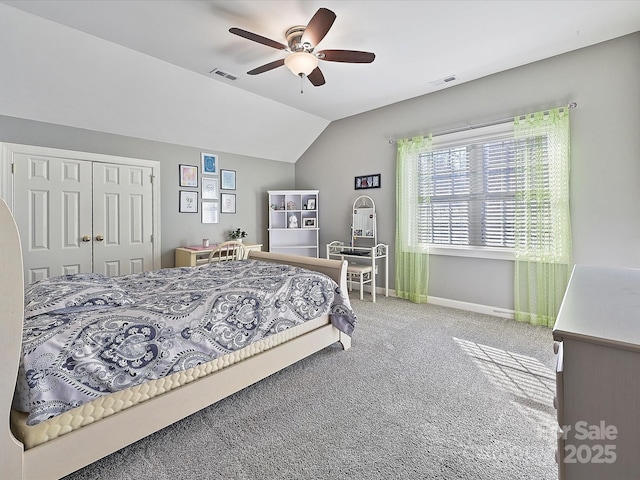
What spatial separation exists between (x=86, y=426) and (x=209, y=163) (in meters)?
4.05

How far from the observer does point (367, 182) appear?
4758mm

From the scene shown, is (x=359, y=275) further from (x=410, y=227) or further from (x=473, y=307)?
(x=473, y=307)

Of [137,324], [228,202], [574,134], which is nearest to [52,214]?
[228,202]

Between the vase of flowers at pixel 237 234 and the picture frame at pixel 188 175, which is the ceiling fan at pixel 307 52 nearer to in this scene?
the picture frame at pixel 188 175

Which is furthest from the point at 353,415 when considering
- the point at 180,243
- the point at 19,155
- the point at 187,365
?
the point at 19,155

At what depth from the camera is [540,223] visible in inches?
125

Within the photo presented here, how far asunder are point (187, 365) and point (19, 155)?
3.35 metres

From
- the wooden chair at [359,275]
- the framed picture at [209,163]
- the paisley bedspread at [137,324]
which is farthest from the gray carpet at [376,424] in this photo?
the framed picture at [209,163]

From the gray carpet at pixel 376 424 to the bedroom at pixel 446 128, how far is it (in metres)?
1.26

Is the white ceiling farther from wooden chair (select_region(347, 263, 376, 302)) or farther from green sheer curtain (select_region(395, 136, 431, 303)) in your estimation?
wooden chair (select_region(347, 263, 376, 302))

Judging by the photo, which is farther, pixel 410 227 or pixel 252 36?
pixel 410 227

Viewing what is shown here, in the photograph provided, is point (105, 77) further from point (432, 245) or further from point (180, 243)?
point (432, 245)

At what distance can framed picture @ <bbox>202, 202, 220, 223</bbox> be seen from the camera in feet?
15.5

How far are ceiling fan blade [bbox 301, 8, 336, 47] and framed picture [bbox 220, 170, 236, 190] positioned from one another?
296 centimetres
